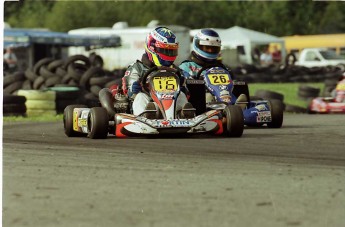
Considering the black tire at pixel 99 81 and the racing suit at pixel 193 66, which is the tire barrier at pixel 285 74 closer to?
the black tire at pixel 99 81

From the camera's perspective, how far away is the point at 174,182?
5102 mm

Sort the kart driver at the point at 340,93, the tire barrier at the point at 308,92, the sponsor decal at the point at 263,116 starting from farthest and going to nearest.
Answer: the tire barrier at the point at 308,92 < the kart driver at the point at 340,93 < the sponsor decal at the point at 263,116

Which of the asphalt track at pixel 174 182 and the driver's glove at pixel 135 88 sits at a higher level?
the asphalt track at pixel 174 182

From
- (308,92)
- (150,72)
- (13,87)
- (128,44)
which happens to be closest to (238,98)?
(150,72)

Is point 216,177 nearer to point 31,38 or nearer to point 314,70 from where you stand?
point 314,70

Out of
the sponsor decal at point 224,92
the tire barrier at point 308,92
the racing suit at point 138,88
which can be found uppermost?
the racing suit at point 138,88

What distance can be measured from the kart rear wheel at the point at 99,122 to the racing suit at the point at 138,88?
14.7 inches

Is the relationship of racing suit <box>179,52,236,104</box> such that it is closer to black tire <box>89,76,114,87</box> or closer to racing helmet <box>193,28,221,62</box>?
racing helmet <box>193,28,221,62</box>

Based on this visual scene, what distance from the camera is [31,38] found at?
27.7 m

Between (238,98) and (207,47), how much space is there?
0.77 metres

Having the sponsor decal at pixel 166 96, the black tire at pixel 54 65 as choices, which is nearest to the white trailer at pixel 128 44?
the black tire at pixel 54 65

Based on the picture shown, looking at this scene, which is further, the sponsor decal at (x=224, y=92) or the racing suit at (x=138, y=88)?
the sponsor decal at (x=224, y=92)

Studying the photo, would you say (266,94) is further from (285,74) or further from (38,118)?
(285,74)

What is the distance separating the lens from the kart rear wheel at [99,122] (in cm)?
809
